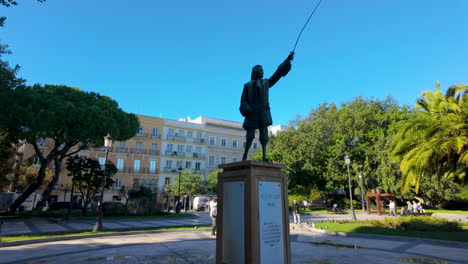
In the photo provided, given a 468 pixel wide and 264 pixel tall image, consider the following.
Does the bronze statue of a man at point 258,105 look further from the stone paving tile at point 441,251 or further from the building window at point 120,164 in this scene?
the building window at point 120,164

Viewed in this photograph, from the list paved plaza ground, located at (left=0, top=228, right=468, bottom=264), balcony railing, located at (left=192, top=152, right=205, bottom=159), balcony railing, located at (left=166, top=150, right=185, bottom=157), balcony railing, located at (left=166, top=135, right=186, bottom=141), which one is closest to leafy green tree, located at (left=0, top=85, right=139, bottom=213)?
paved plaza ground, located at (left=0, top=228, right=468, bottom=264)

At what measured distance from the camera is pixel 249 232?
4.73 m

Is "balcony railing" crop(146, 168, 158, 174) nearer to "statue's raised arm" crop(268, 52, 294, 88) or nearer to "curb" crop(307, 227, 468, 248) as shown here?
"curb" crop(307, 227, 468, 248)

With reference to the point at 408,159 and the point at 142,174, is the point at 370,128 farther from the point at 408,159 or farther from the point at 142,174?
the point at 142,174

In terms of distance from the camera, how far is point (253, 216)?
15.6 ft

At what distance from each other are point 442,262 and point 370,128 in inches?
1203

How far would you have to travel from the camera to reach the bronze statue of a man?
6160mm

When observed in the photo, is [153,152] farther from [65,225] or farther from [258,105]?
[258,105]

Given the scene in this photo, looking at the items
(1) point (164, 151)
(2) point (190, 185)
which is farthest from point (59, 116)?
(1) point (164, 151)

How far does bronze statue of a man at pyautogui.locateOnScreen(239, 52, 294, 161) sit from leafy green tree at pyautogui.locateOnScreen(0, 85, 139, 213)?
51.3 ft

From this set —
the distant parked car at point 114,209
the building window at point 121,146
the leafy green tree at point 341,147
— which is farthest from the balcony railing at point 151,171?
the leafy green tree at point 341,147

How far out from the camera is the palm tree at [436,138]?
11461 millimetres

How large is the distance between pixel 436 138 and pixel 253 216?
11134 mm

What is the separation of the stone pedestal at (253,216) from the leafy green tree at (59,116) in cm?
1618
